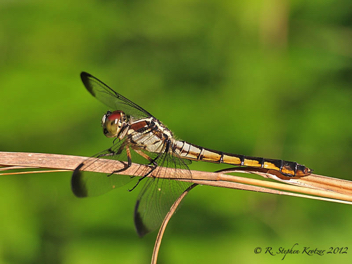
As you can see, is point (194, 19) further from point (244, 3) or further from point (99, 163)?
point (99, 163)

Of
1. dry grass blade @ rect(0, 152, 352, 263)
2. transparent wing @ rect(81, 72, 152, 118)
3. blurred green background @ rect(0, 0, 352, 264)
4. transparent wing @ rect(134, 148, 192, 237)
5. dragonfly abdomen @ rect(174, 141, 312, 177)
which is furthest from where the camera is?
dragonfly abdomen @ rect(174, 141, 312, 177)

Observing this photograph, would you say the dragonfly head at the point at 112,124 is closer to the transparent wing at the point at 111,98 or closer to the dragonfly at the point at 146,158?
Answer: the dragonfly at the point at 146,158

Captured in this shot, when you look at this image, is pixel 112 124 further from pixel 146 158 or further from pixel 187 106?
pixel 187 106

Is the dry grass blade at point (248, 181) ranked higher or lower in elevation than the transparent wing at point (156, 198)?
higher

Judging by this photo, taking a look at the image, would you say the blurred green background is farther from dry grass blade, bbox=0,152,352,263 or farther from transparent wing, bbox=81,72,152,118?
dry grass blade, bbox=0,152,352,263

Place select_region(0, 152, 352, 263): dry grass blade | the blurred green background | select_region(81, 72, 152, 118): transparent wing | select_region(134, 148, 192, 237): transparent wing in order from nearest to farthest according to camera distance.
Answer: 1. select_region(0, 152, 352, 263): dry grass blade
2. select_region(134, 148, 192, 237): transparent wing
3. the blurred green background
4. select_region(81, 72, 152, 118): transparent wing

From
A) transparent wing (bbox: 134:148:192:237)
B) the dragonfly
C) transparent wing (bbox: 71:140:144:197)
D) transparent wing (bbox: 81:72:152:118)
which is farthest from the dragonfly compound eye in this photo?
transparent wing (bbox: 134:148:192:237)

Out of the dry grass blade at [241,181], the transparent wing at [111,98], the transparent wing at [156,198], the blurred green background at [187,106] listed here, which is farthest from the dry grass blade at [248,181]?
the transparent wing at [111,98]

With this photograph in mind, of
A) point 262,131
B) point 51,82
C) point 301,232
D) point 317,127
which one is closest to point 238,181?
point 301,232

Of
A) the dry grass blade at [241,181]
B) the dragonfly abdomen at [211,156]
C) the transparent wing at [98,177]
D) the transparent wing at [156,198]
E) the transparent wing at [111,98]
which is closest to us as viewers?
the dry grass blade at [241,181]
